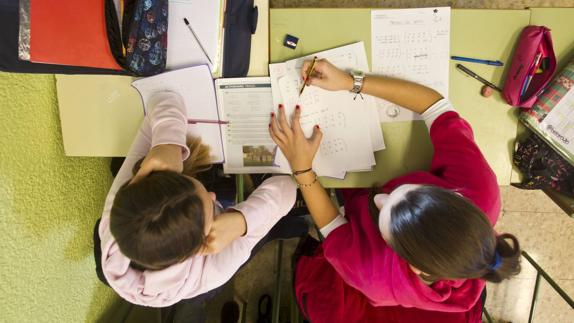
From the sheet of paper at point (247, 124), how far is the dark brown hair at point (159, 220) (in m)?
0.41

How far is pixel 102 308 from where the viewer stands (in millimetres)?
1515

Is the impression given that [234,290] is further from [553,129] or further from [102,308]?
[553,129]

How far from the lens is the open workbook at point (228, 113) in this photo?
1.10 meters

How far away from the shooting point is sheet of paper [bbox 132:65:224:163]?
3.56 feet

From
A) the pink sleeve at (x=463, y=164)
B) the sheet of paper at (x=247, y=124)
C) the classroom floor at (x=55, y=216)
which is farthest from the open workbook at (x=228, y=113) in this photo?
the pink sleeve at (x=463, y=164)

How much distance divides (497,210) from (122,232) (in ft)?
3.07

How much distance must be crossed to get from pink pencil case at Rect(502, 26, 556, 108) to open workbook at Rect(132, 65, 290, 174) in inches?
29.6

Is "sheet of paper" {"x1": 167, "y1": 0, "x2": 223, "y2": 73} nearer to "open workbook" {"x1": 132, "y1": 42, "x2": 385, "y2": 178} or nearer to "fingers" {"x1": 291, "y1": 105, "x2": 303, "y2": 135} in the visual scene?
"open workbook" {"x1": 132, "y1": 42, "x2": 385, "y2": 178}

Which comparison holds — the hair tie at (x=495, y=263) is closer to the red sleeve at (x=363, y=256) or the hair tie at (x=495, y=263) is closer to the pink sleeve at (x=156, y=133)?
the red sleeve at (x=363, y=256)

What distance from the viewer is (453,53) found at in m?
1.11

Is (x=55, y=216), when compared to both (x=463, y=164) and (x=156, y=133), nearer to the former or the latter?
(x=156, y=133)

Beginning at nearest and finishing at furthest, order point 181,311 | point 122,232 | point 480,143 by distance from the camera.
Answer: point 122,232 < point 480,143 < point 181,311

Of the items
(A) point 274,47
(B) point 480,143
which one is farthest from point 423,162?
(A) point 274,47

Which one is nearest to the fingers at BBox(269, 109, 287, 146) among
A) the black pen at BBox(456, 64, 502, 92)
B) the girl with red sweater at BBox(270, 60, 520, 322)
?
the girl with red sweater at BBox(270, 60, 520, 322)
